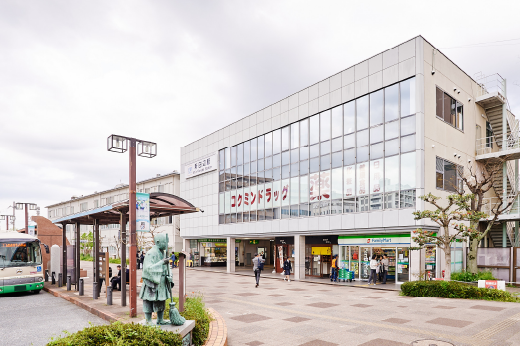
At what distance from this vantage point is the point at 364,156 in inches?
843

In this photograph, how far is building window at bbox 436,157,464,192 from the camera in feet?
66.8

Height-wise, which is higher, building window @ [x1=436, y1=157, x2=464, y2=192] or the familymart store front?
building window @ [x1=436, y1=157, x2=464, y2=192]

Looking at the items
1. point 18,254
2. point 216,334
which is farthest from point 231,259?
point 216,334

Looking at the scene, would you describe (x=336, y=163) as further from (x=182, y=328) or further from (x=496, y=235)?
(x=182, y=328)

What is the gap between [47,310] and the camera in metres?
12.9

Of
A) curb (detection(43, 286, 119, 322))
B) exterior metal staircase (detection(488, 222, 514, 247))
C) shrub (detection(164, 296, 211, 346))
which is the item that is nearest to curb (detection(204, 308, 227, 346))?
shrub (detection(164, 296, 211, 346))

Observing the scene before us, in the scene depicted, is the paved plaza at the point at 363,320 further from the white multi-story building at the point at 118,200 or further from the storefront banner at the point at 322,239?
the white multi-story building at the point at 118,200

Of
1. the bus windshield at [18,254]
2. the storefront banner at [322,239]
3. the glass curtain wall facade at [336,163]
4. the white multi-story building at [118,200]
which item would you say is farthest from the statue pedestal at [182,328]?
the white multi-story building at [118,200]

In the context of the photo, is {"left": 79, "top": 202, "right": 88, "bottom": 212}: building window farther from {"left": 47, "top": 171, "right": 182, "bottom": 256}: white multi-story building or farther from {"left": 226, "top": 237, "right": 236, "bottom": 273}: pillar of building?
{"left": 226, "top": 237, "right": 236, "bottom": 273}: pillar of building

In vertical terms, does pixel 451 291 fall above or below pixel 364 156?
below

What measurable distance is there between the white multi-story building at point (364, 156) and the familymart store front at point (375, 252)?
0.06m

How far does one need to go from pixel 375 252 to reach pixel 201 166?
1960 cm

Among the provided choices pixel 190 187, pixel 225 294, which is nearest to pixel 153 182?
pixel 190 187

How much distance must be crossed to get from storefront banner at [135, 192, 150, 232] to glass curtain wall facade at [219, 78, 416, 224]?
13.5 m
